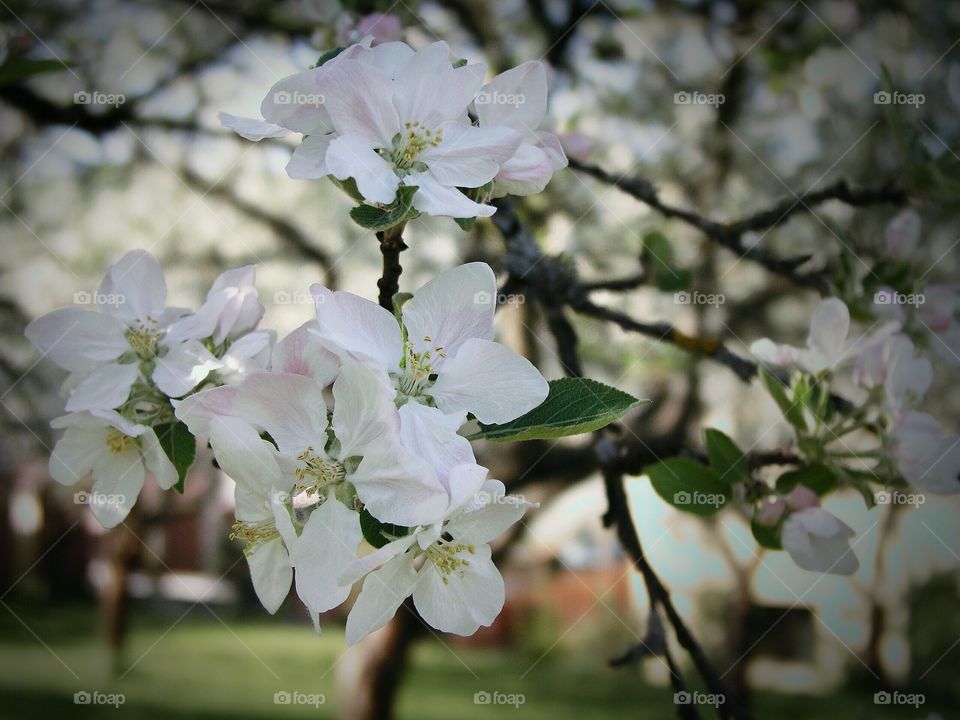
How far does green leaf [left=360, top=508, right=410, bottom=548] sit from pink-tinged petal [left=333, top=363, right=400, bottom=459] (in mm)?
33

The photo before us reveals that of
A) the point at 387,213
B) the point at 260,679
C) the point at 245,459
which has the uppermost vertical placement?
the point at 387,213

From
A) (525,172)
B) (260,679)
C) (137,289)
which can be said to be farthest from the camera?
(260,679)

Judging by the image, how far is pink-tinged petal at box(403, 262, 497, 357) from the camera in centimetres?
48

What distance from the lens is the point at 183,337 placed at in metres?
0.58

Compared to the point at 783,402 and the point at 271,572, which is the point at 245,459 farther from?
the point at 783,402

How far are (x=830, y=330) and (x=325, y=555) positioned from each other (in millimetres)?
585

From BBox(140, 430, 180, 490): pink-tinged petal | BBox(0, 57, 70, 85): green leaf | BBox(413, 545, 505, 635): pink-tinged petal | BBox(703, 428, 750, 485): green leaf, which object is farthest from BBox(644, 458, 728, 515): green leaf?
BBox(0, 57, 70, 85): green leaf

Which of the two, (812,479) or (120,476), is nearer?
(120,476)

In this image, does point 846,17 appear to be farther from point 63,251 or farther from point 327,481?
point 327,481

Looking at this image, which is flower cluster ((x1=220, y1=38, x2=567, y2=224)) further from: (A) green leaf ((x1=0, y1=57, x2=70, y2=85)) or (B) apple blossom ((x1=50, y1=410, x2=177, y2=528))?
(A) green leaf ((x1=0, y1=57, x2=70, y2=85))

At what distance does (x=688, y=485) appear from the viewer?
759 mm

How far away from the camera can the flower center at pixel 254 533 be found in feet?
1.51

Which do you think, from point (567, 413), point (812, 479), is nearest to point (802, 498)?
point (812, 479)

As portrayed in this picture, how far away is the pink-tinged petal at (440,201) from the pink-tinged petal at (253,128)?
9 centimetres
